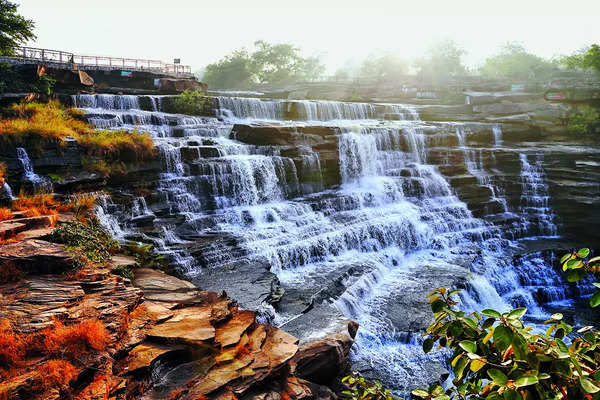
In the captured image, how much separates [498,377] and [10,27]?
2110 centimetres

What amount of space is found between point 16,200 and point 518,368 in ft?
35.3

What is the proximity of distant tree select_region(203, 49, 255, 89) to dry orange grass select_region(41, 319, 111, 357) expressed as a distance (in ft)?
170

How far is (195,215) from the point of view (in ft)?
38.3

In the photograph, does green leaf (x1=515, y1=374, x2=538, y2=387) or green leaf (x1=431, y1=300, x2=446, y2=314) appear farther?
green leaf (x1=431, y1=300, x2=446, y2=314)

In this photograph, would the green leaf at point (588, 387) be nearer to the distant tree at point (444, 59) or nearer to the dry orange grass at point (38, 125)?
the dry orange grass at point (38, 125)

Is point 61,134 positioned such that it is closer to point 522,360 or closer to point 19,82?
point 19,82

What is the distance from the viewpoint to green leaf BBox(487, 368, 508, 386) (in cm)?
131

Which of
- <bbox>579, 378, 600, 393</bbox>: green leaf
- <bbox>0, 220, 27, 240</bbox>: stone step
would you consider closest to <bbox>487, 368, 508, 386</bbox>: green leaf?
<bbox>579, 378, 600, 393</bbox>: green leaf

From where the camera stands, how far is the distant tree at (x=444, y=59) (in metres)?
54.4

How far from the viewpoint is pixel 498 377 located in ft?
4.36

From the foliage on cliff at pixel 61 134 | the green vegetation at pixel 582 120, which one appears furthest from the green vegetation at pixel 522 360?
the green vegetation at pixel 582 120

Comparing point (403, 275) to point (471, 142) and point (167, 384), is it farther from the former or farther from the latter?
point (471, 142)

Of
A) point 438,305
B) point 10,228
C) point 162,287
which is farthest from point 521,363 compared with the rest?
point 10,228

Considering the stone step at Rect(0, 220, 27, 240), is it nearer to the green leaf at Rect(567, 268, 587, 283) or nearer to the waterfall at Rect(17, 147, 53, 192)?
the waterfall at Rect(17, 147, 53, 192)
